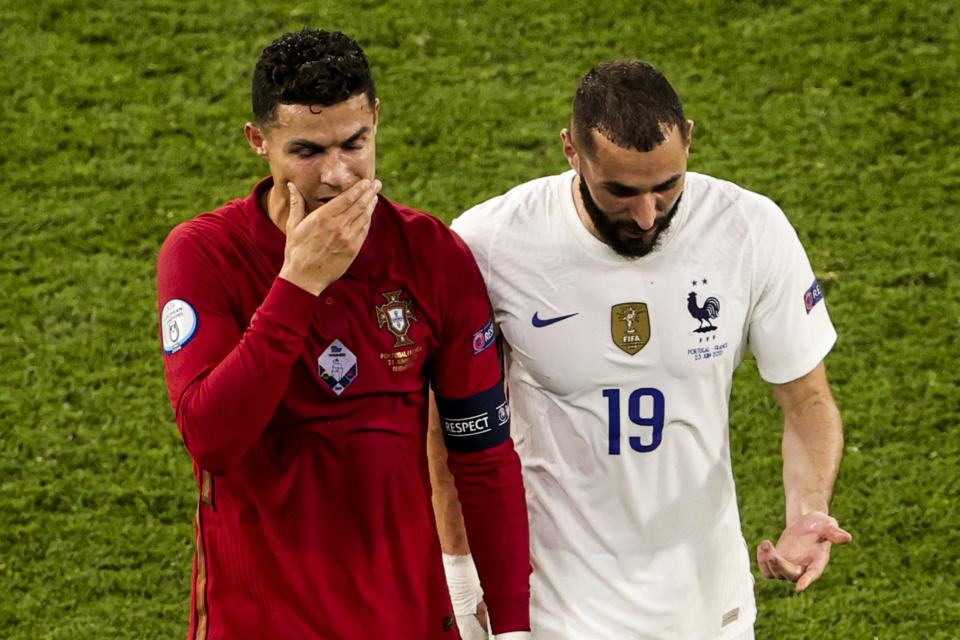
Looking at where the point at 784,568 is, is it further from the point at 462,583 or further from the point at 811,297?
the point at 462,583

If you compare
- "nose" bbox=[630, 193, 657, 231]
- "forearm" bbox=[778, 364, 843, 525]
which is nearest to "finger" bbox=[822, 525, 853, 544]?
"forearm" bbox=[778, 364, 843, 525]

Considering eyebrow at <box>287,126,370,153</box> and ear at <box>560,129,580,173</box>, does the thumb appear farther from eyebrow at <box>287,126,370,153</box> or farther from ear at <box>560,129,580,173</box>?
ear at <box>560,129,580,173</box>

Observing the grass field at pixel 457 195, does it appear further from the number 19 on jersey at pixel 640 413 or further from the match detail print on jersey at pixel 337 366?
the match detail print on jersey at pixel 337 366

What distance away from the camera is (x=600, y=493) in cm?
347

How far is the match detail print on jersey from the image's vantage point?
10.1 ft

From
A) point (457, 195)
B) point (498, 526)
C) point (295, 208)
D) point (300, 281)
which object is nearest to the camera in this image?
point (300, 281)

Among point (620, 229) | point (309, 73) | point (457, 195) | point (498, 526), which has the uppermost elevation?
point (309, 73)

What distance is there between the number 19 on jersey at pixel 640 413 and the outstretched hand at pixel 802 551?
1.12 ft

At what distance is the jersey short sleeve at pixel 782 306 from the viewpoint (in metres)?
3.41

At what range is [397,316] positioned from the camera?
10.3 feet

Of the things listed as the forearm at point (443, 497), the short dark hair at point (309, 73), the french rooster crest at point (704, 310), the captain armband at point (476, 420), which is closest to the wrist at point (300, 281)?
the short dark hair at point (309, 73)

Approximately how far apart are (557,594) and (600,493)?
0.27 meters

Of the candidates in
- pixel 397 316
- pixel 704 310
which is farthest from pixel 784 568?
pixel 397 316

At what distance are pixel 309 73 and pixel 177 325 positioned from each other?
0.54 metres
